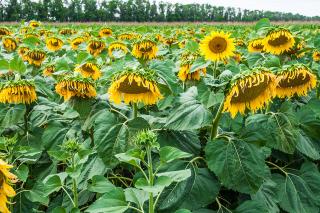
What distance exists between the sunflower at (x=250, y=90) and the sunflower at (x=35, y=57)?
230cm

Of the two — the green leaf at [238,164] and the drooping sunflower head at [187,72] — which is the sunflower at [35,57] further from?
the green leaf at [238,164]

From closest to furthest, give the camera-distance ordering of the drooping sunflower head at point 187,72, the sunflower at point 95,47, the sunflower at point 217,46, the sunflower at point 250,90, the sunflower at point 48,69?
the sunflower at point 250,90
the drooping sunflower head at point 187,72
the sunflower at point 217,46
the sunflower at point 48,69
the sunflower at point 95,47

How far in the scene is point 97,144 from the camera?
1.88m

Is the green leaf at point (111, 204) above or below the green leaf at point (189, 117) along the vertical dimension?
below

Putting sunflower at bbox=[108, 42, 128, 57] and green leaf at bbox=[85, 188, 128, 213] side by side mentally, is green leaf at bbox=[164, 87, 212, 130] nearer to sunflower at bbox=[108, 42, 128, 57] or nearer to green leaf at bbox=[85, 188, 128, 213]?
green leaf at bbox=[85, 188, 128, 213]

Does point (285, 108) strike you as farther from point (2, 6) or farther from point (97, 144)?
point (2, 6)

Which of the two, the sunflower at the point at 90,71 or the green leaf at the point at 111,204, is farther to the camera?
the sunflower at the point at 90,71

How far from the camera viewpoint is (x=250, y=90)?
1.75 m

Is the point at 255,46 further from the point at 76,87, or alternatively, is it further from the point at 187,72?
the point at 76,87

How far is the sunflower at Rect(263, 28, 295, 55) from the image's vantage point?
3.07 metres

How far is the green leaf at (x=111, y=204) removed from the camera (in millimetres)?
1376

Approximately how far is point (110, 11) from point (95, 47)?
5300 centimetres

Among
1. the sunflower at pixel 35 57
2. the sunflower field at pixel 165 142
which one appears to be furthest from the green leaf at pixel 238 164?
the sunflower at pixel 35 57

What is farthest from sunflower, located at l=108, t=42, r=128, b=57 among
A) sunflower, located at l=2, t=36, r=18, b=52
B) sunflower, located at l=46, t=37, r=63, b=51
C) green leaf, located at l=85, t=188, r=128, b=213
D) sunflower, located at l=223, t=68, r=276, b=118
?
green leaf, located at l=85, t=188, r=128, b=213
